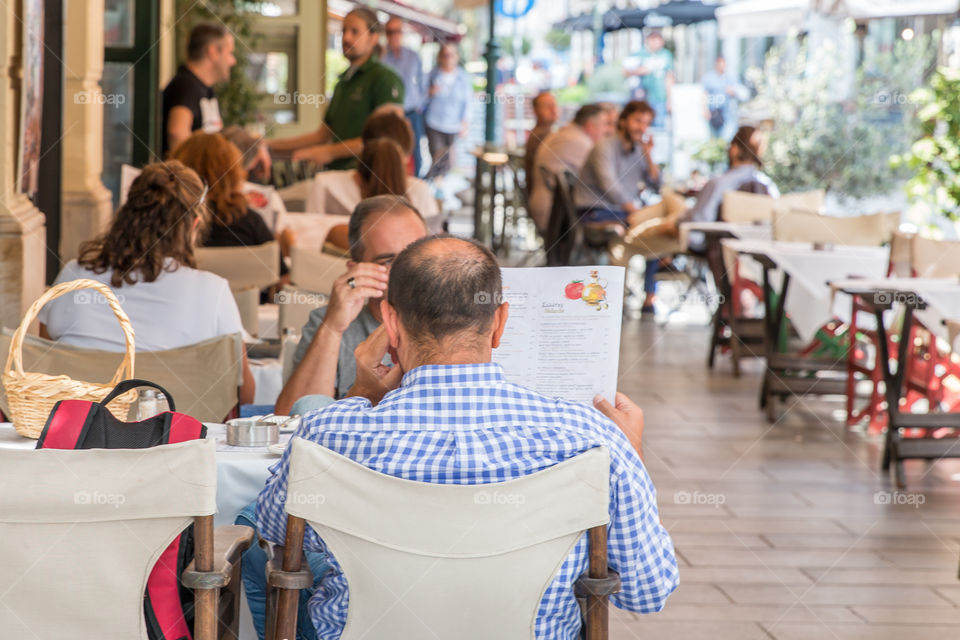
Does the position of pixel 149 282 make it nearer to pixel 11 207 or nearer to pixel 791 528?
pixel 11 207

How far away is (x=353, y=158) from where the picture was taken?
23.0ft

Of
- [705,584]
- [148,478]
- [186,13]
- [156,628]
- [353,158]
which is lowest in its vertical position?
[705,584]

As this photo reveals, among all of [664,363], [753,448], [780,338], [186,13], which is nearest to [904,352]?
[753,448]

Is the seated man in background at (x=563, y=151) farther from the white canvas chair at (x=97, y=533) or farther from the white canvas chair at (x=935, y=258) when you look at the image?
the white canvas chair at (x=97, y=533)

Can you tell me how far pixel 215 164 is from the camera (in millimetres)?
4461

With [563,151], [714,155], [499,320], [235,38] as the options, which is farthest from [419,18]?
[499,320]

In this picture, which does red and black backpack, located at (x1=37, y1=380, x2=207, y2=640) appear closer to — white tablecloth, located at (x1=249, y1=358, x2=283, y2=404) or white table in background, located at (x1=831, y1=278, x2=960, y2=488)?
white tablecloth, located at (x1=249, y1=358, x2=283, y2=404)

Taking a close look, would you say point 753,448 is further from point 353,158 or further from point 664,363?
point 353,158

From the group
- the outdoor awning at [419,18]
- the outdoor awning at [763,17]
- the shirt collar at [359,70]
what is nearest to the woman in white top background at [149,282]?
the shirt collar at [359,70]

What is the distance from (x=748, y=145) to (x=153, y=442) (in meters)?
6.55

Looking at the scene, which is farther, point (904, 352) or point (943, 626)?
point (904, 352)

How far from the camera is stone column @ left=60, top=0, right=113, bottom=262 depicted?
6.05 m

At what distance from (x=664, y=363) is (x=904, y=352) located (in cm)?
228

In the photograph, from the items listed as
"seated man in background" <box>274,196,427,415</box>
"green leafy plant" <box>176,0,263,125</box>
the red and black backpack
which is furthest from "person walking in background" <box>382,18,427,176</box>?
the red and black backpack
